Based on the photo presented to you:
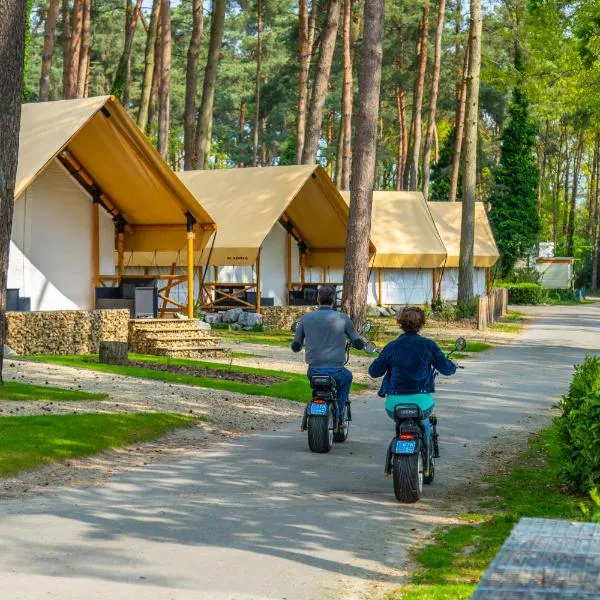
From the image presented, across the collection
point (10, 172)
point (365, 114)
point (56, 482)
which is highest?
point (365, 114)

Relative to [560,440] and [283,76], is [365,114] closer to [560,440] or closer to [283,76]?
[560,440]

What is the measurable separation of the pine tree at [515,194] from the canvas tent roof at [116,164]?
38306mm

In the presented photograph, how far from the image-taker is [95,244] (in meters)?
28.1

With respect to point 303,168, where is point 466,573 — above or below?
below

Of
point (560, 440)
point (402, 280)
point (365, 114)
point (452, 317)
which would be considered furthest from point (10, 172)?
point (402, 280)

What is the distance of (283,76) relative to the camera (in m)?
60.7

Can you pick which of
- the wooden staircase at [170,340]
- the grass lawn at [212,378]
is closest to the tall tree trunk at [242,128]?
the wooden staircase at [170,340]

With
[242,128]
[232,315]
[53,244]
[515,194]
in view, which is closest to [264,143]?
[242,128]

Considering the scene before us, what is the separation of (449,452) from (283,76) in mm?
49777

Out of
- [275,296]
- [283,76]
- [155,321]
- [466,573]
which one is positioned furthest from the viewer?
[283,76]

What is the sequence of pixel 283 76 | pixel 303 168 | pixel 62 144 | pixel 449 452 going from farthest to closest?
pixel 283 76
pixel 303 168
pixel 62 144
pixel 449 452

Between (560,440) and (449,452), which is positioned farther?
(449,452)

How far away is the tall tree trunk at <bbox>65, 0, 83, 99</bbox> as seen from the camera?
41719mm

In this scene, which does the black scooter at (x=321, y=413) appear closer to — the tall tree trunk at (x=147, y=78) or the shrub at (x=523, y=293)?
the tall tree trunk at (x=147, y=78)
